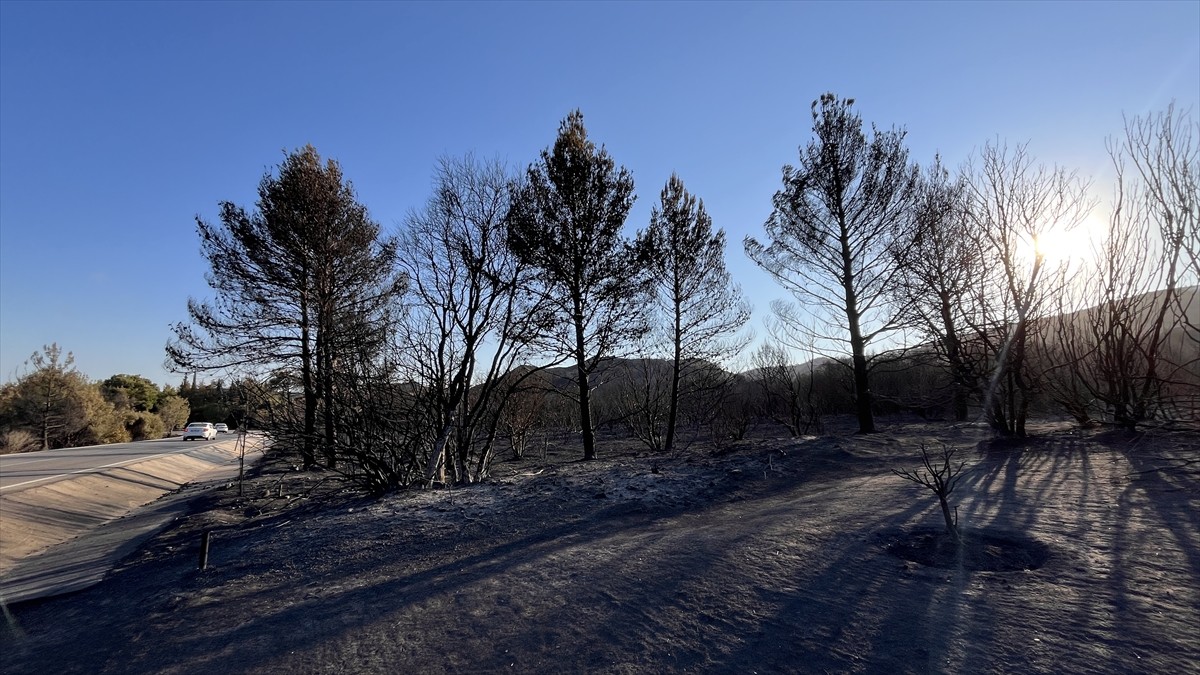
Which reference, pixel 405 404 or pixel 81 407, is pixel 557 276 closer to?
pixel 405 404

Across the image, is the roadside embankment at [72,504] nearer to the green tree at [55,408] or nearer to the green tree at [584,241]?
the green tree at [584,241]

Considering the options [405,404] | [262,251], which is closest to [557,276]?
[405,404]

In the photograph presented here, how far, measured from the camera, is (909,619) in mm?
3336

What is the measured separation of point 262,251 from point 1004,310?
59.9 ft

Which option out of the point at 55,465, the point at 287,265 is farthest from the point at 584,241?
the point at 55,465

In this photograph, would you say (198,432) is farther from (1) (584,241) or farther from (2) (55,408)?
(1) (584,241)

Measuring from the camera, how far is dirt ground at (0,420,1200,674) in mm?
3133

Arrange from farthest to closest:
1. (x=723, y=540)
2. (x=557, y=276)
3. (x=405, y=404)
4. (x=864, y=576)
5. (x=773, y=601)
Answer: (x=557, y=276) → (x=405, y=404) → (x=723, y=540) → (x=864, y=576) → (x=773, y=601)

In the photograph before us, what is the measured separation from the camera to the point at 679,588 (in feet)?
13.6

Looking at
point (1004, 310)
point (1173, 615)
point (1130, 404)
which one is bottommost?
point (1173, 615)

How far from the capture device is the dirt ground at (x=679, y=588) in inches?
123

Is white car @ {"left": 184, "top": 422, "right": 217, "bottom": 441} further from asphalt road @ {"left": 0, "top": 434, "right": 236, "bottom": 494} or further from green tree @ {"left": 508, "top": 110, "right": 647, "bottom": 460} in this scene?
green tree @ {"left": 508, "top": 110, "right": 647, "bottom": 460}

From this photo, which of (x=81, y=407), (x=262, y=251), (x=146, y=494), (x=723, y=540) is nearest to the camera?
(x=723, y=540)

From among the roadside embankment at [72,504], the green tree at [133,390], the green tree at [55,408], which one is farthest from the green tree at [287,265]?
the green tree at [133,390]
